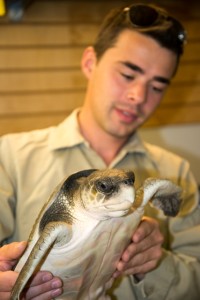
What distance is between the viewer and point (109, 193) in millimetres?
505

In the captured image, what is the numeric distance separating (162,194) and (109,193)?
0.20 m

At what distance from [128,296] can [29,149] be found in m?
0.44

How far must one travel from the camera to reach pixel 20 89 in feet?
5.23

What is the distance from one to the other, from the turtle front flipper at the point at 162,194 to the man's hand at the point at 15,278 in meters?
0.20

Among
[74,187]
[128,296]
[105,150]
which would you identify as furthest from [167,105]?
[74,187]

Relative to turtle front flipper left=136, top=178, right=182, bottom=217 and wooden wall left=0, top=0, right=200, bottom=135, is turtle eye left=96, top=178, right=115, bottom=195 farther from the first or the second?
wooden wall left=0, top=0, right=200, bottom=135

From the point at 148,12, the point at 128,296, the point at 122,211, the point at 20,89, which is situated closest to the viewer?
the point at 122,211

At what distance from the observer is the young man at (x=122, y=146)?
0.81 metres

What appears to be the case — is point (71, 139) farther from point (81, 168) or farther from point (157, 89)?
point (157, 89)

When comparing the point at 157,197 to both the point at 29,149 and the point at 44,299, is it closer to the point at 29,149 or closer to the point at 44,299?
the point at 44,299

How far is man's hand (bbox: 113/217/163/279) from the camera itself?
2.12 ft

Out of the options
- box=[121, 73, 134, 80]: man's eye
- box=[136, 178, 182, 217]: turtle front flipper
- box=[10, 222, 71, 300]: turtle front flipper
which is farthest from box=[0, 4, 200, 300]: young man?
box=[10, 222, 71, 300]: turtle front flipper

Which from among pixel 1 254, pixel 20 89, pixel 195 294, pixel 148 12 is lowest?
pixel 195 294

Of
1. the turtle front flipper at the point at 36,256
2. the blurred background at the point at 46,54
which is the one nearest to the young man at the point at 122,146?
the turtle front flipper at the point at 36,256
